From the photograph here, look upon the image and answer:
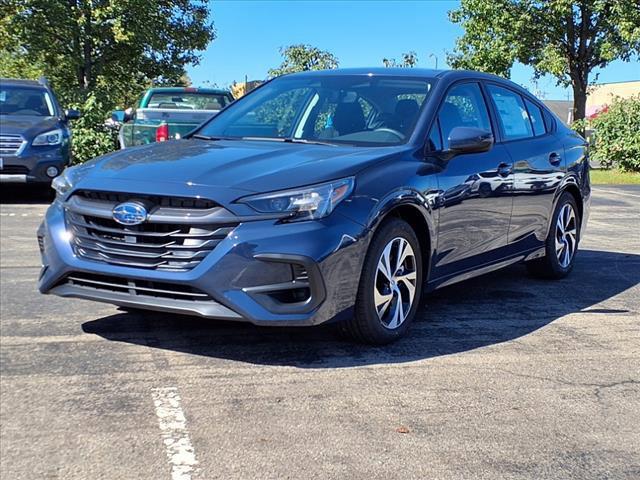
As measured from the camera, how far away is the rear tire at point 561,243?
21.8 ft

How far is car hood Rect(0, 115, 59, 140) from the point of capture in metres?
11.2

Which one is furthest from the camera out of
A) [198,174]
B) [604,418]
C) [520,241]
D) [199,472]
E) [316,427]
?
[520,241]

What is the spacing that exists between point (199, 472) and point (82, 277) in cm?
172

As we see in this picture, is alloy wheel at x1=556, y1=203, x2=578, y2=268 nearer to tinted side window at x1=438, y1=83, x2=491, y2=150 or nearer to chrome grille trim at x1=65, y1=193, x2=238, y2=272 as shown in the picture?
tinted side window at x1=438, y1=83, x2=491, y2=150

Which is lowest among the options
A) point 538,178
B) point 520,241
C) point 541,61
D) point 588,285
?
point 588,285

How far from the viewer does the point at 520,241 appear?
610 centimetres

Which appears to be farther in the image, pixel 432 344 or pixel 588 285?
pixel 588 285

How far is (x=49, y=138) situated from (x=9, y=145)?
59 cm

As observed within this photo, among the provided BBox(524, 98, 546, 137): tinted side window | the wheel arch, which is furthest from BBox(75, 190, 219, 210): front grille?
BBox(524, 98, 546, 137): tinted side window

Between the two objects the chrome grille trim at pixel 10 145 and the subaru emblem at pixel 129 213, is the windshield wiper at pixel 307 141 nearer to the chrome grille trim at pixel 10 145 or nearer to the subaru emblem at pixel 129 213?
the subaru emblem at pixel 129 213

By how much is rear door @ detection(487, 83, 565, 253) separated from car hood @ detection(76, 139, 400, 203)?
1.54 m

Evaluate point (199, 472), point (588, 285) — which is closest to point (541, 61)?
point (588, 285)

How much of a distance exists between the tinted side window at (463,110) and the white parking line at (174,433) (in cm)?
245

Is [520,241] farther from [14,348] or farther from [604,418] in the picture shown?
[14,348]
